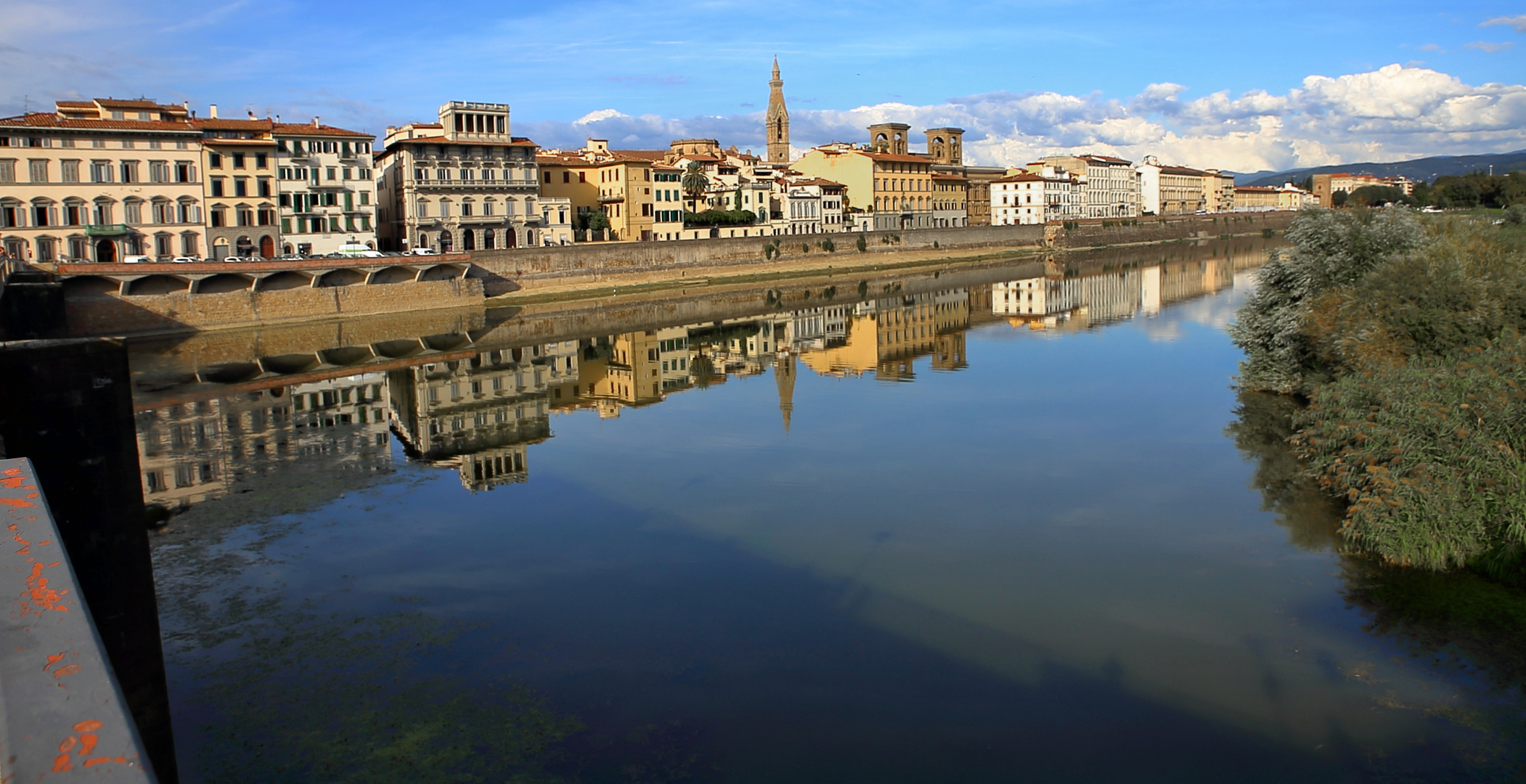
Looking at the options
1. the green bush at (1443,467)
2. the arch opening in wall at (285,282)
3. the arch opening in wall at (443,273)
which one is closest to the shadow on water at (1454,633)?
the green bush at (1443,467)

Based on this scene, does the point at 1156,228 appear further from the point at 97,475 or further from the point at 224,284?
the point at 97,475

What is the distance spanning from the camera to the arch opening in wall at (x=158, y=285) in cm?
3434

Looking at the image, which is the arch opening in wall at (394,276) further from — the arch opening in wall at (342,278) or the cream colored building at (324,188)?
the cream colored building at (324,188)

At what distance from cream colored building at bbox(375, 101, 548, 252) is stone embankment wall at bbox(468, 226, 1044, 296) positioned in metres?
3.99

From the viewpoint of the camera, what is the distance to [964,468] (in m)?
15.1

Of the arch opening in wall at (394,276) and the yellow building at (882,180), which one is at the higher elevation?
the yellow building at (882,180)

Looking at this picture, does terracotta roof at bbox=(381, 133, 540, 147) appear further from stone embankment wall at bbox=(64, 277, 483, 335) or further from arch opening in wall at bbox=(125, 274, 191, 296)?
arch opening in wall at bbox=(125, 274, 191, 296)

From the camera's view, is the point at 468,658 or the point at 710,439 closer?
the point at 468,658

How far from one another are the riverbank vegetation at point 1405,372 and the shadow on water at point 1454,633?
1.03 ft

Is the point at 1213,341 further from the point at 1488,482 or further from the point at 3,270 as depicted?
the point at 3,270

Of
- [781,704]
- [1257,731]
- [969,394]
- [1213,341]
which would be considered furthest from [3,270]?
[1213,341]

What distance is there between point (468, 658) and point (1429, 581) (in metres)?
8.90

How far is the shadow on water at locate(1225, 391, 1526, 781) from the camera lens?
7.03 metres

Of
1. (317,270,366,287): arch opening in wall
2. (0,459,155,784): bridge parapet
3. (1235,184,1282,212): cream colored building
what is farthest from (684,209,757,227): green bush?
(1235,184,1282,212): cream colored building
